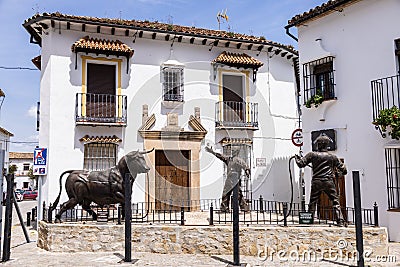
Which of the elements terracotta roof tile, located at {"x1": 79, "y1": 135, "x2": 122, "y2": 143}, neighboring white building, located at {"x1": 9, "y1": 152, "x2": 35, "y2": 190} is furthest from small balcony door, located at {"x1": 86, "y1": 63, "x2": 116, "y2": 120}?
neighboring white building, located at {"x1": 9, "y1": 152, "x2": 35, "y2": 190}

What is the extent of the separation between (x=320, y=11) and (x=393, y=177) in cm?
540

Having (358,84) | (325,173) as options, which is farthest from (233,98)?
(325,173)

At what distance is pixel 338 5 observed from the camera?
11.4 m

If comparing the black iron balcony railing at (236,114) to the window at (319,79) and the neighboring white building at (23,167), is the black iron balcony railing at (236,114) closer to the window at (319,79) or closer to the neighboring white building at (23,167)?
the window at (319,79)

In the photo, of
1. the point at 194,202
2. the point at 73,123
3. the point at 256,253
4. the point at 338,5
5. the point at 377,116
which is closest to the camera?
the point at 256,253

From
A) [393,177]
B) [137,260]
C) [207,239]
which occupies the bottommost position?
[137,260]

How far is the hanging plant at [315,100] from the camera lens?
39.0 ft

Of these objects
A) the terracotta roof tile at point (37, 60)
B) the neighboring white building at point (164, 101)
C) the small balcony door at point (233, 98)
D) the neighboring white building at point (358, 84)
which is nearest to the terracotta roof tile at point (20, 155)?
the terracotta roof tile at point (37, 60)

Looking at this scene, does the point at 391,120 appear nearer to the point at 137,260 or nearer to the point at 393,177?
the point at 393,177

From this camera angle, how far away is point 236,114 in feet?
47.5

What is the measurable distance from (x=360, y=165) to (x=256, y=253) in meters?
4.43

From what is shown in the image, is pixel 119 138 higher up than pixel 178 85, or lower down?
lower down

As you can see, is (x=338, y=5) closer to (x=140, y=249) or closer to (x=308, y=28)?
(x=308, y=28)

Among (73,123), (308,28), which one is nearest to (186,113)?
(73,123)
